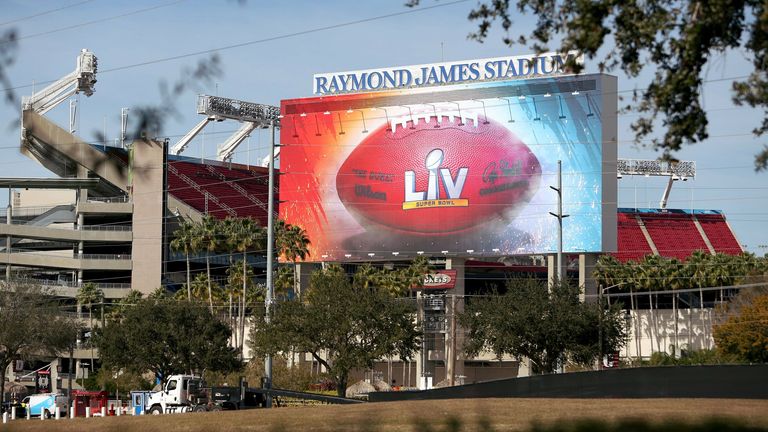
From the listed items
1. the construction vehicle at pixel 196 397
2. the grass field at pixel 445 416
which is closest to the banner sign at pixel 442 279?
the construction vehicle at pixel 196 397

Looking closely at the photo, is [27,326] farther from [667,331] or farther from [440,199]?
[667,331]

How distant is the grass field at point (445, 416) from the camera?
27.4 metres

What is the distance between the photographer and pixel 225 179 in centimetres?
16050

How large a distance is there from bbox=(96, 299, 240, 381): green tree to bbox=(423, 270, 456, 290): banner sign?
114ft

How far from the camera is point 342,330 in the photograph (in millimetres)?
70312

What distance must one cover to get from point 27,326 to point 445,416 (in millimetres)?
54968

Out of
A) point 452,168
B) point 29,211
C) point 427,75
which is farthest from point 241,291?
point 29,211

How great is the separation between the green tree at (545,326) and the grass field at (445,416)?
37.4m

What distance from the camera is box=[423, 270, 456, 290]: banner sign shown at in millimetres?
113750

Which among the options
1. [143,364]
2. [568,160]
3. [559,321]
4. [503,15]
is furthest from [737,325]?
[503,15]

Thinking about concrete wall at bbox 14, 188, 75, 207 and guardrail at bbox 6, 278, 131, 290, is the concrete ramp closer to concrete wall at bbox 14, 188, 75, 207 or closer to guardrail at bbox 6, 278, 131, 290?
concrete wall at bbox 14, 188, 75, 207

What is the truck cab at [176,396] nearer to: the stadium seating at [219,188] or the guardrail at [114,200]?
the stadium seating at [219,188]

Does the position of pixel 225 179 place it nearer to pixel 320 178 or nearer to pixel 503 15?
pixel 320 178

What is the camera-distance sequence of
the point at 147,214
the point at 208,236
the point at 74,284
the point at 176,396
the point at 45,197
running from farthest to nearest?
the point at 45,197 < the point at 147,214 < the point at 74,284 < the point at 208,236 < the point at 176,396
